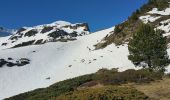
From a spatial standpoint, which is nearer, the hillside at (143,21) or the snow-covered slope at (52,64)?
the snow-covered slope at (52,64)

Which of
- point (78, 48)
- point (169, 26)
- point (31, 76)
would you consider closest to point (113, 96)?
point (31, 76)

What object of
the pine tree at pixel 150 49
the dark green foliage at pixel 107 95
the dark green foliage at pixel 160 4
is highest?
the dark green foliage at pixel 160 4

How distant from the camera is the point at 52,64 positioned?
8812 cm

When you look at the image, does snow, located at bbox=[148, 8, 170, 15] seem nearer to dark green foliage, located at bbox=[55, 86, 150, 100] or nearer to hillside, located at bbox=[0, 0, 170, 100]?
hillside, located at bbox=[0, 0, 170, 100]

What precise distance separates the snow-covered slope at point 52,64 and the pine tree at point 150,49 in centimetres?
1598

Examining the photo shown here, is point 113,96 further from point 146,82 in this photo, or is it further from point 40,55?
point 40,55

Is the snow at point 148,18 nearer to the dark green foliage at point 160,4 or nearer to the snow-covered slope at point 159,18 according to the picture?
the snow-covered slope at point 159,18

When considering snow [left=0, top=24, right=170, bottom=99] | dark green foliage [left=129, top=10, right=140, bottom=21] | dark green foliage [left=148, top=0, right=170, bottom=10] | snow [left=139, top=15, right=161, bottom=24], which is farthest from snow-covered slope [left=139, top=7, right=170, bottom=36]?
snow [left=0, top=24, right=170, bottom=99]

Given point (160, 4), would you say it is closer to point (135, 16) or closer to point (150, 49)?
point (135, 16)

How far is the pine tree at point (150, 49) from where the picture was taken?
44062 millimetres

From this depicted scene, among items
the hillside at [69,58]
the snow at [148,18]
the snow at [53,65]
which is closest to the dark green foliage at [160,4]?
the hillside at [69,58]

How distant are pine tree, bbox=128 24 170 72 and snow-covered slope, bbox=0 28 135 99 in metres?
16.0

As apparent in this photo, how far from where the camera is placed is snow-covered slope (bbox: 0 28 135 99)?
69875mm

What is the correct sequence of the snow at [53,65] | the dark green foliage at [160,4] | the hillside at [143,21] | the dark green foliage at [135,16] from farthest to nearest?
1. the dark green foliage at [160,4]
2. the dark green foliage at [135,16]
3. the hillside at [143,21]
4. the snow at [53,65]
